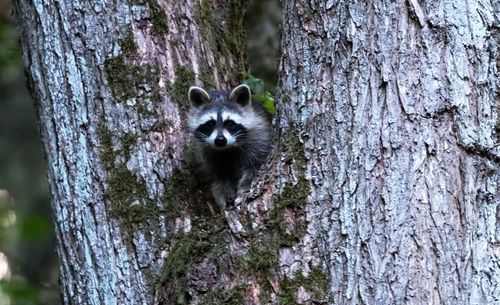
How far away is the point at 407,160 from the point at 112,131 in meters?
1.77

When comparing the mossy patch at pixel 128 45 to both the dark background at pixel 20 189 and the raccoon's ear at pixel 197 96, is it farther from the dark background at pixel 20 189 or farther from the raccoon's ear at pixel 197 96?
the dark background at pixel 20 189

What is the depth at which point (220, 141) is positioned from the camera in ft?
20.1

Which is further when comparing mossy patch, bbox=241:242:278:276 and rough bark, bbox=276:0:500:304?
mossy patch, bbox=241:242:278:276

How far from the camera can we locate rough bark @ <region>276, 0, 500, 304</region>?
3.67m

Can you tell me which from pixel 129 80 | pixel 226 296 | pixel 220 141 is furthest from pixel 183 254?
pixel 220 141

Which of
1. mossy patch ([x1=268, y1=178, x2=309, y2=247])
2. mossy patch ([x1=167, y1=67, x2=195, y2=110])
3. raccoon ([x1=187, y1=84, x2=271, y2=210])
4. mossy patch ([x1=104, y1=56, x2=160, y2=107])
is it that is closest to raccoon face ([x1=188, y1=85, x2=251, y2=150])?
raccoon ([x1=187, y1=84, x2=271, y2=210])

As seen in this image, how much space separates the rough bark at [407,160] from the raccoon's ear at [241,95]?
179cm

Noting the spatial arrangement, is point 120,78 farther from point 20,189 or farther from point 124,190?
point 20,189

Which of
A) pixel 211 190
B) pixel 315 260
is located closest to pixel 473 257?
pixel 315 260

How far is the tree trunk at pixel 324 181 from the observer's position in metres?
3.70

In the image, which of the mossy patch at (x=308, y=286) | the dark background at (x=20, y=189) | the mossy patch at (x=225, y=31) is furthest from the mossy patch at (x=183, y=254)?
the dark background at (x=20, y=189)

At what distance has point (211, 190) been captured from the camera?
5277 mm

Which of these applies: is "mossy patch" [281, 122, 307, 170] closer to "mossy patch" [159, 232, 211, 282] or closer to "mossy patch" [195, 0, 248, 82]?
"mossy patch" [159, 232, 211, 282]

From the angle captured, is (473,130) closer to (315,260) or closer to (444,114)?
(444,114)
